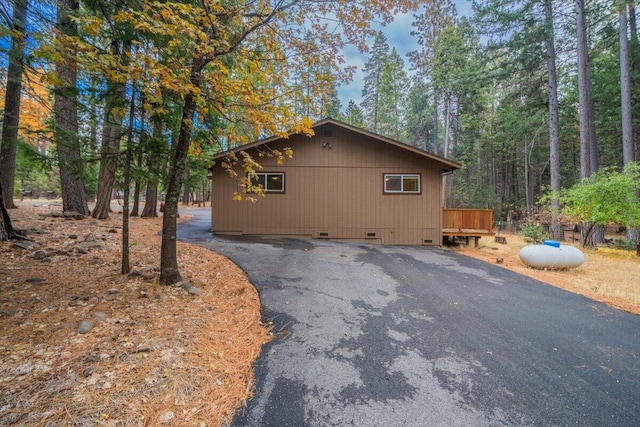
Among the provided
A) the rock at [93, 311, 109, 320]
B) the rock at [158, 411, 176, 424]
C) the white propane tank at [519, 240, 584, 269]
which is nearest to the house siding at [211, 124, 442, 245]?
the white propane tank at [519, 240, 584, 269]

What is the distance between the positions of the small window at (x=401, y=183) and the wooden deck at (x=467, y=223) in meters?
1.78

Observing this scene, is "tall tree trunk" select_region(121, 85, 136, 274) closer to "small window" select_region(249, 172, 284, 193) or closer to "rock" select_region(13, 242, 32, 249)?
"rock" select_region(13, 242, 32, 249)

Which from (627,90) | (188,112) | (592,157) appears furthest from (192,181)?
(592,157)

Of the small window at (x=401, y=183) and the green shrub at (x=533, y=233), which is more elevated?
the small window at (x=401, y=183)

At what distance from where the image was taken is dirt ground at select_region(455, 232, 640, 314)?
16.0 feet

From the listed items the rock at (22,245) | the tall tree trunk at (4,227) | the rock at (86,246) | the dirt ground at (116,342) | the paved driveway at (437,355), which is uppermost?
the tall tree trunk at (4,227)

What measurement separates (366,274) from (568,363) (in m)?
3.27

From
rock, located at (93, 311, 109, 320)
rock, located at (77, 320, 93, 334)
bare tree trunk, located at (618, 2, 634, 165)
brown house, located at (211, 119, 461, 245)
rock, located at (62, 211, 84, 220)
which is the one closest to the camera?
rock, located at (77, 320, 93, 334)

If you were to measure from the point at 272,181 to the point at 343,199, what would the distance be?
2.72 m

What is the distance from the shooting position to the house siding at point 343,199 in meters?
9.93

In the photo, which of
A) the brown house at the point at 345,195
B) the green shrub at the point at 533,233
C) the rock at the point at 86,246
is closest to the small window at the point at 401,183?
the brown house at the point at 345,195

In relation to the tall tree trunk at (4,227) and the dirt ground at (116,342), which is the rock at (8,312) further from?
the tall tree trunk at (4,227)

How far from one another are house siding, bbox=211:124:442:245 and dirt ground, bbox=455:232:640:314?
2.18 metres

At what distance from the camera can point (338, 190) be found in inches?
393
